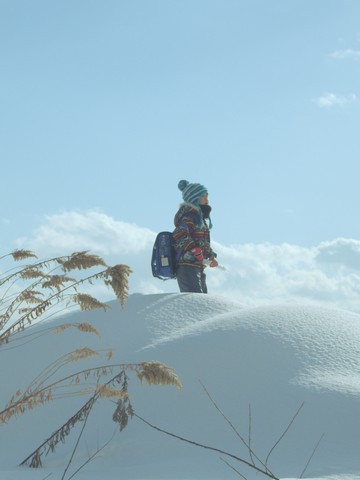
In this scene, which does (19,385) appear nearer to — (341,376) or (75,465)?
(75,465)

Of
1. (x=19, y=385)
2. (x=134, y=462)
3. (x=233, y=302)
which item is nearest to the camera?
(x=134, y=462)

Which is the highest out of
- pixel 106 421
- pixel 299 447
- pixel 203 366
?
pixel 203 366

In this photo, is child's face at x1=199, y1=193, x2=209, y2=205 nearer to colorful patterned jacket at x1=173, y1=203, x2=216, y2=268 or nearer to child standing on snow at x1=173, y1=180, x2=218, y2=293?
child standing on snow at x1=173, y1=180, x2=218, y2=293

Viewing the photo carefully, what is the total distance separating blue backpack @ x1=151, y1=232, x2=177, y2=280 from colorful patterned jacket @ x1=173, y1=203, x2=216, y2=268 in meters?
0.08

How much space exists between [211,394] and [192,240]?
11.1 ft

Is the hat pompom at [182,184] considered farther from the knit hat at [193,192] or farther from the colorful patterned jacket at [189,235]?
the colorful patterned jacket at [189,235]

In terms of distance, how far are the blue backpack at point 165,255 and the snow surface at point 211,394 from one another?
4.49 feet

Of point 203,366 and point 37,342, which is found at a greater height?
point 37,342

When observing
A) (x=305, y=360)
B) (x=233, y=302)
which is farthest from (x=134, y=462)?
(x=233, y=302)

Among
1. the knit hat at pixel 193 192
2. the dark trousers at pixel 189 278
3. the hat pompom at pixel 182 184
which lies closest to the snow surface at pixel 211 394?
the dark trousers at pixel 189 278

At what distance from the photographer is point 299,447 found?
173 inches

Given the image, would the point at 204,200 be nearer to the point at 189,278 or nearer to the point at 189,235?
the point at 189,235

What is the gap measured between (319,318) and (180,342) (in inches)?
60.3

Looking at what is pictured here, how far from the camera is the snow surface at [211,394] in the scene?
4.24m
